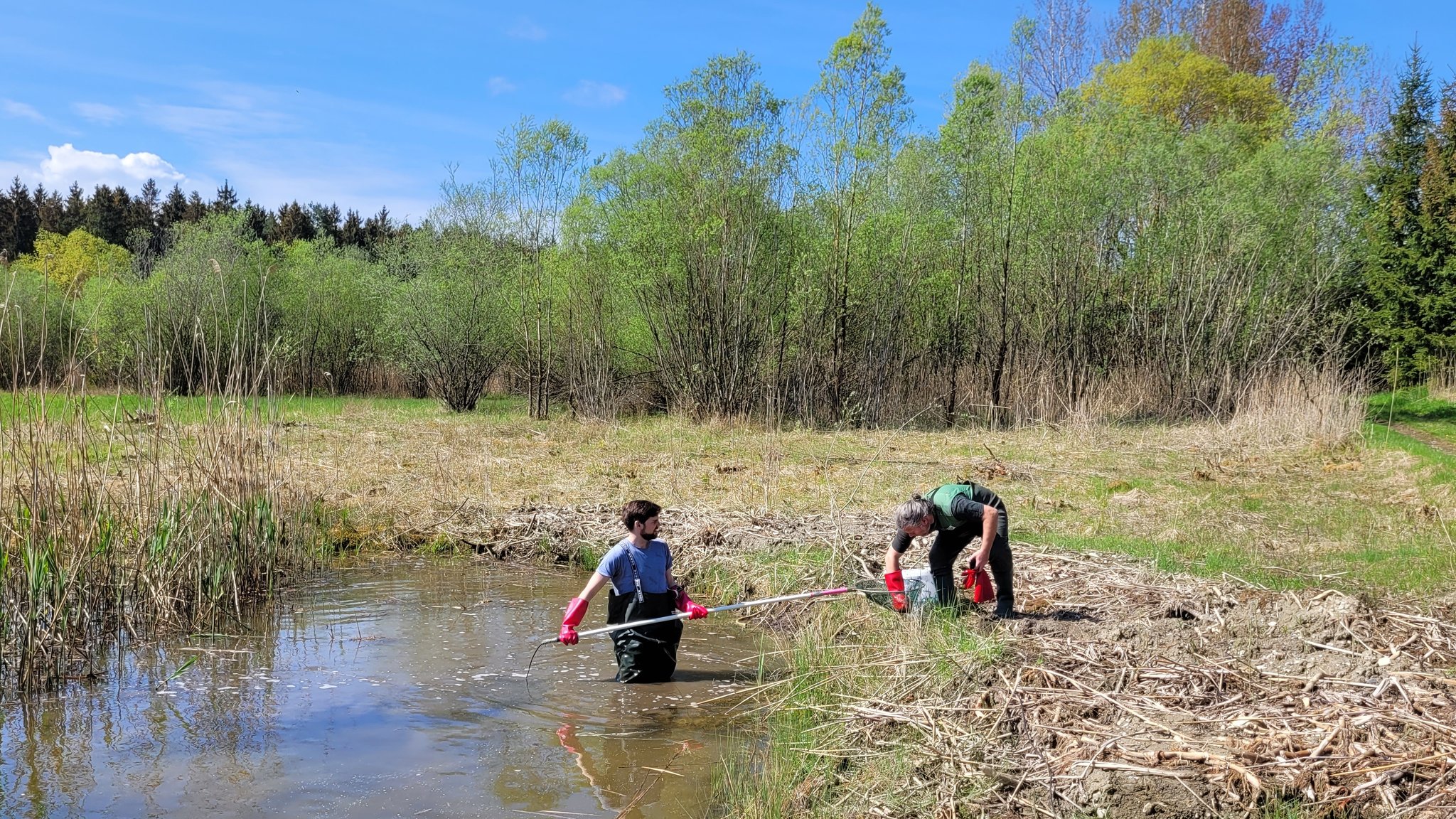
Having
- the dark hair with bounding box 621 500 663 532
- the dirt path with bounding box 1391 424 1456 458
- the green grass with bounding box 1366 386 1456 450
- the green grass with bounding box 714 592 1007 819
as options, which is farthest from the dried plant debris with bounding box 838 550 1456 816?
the green grass with bounding box 1366 386 1456 450

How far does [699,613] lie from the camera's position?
19.8 feet

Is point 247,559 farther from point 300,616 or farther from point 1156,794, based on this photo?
point 1156,794

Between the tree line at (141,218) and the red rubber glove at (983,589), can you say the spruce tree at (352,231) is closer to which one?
the tree line at (141,218)

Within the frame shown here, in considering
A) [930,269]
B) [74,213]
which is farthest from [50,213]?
[930,269]

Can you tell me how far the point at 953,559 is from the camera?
638 cm

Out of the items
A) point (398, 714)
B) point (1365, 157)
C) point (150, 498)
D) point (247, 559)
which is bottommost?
point (398, 714)

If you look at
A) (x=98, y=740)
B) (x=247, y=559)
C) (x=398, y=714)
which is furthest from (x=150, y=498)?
(x=398, y=714)

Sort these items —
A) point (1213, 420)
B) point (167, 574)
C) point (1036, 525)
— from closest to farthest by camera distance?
point (167, 574), point (1036, 525), point (1213, 420)

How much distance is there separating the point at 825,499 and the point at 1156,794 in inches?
277

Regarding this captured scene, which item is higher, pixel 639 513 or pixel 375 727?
pixel 639 513

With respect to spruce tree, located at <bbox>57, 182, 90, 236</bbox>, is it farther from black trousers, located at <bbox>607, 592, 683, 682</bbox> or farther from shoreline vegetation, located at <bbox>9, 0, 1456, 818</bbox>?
black trousers, located at <bbox>607, 592, 683, 682</bbox>

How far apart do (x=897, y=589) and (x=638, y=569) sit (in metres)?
1.57

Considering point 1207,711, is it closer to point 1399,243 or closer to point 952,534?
point 952,534

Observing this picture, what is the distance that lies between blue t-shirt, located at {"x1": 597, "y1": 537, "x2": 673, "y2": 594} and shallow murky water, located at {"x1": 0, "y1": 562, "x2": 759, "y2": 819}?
0.64m
